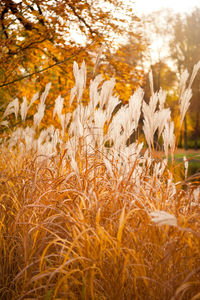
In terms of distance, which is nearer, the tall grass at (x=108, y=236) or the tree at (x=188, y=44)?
the tall grass at (x=108, y=236)

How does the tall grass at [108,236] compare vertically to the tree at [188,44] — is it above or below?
below

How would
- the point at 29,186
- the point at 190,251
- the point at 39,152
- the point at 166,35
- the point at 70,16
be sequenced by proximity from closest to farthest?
1. the point at 190,251
2. the point at 29,186
3. the point at 39,152
4. the point at 70,16
5. the point at 166,35

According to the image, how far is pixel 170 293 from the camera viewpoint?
101 centimetres

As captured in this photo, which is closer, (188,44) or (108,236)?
(108,236)

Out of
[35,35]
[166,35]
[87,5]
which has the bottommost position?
[35,35]

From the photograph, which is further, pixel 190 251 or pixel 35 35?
pixel 35 35

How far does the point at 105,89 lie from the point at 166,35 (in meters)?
19.2

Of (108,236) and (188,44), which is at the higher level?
(188,44)

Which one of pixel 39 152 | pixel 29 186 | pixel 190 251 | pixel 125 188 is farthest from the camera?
pixel 39 152

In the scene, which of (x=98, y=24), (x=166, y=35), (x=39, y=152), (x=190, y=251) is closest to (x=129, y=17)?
(x=98, y=24)

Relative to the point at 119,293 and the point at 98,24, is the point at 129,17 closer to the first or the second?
the point at 98,24

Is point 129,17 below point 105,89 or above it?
above

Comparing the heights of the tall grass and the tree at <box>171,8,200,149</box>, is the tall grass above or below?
below

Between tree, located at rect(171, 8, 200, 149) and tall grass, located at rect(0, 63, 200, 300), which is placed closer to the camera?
tall grass, located at rect(0, 63, 200, 300)
